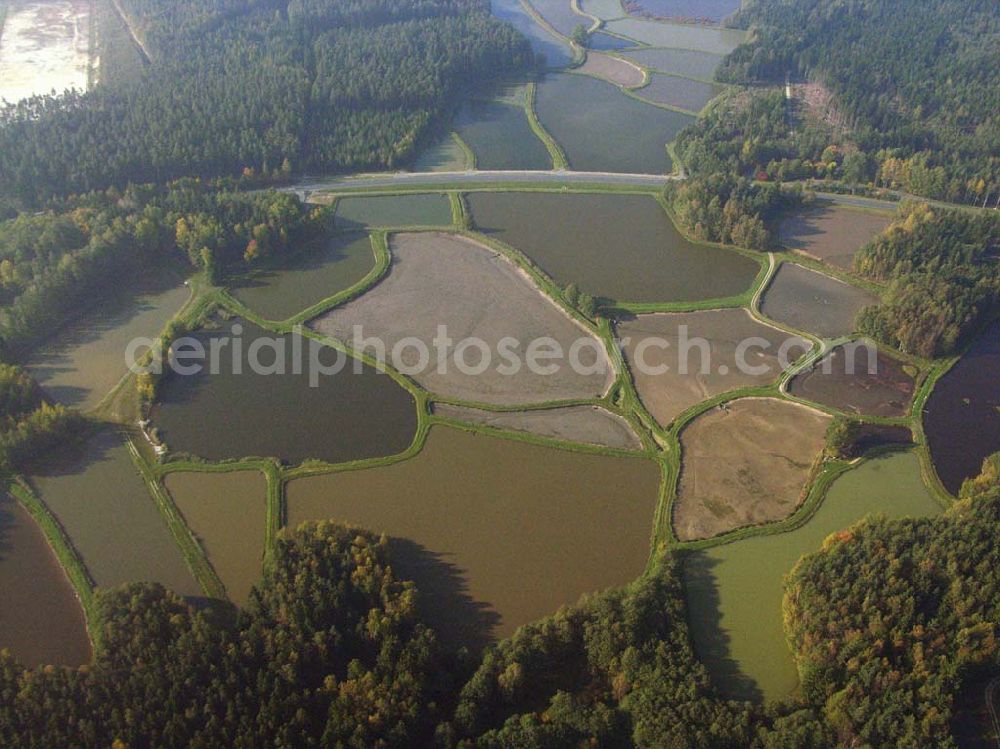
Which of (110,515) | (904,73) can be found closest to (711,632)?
(110,515)

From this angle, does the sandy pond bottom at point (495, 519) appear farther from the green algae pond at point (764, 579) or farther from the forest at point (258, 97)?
the forest at point (258, 97)

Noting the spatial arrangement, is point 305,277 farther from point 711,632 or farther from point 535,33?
point 535,33

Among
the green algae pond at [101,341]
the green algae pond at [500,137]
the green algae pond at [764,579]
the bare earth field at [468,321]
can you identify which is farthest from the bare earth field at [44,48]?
the green algae pond at [764,579]

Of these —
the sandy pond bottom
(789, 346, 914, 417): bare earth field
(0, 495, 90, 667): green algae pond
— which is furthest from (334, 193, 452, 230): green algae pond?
(0, 495, 90, 667): green algae pond

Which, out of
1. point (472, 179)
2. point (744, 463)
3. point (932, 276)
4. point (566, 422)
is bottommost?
point (744, 463)

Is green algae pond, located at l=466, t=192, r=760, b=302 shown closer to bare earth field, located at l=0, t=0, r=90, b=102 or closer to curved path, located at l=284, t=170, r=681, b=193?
curved path, located at l=284, t=170, r=681, b=193

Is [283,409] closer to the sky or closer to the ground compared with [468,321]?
closer to the ground
